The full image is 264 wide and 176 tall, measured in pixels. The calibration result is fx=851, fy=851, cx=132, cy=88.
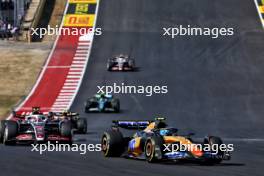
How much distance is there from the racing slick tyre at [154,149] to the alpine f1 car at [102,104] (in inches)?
937

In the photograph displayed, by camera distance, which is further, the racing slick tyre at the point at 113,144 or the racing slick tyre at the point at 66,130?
the racing slick tyre at the point at 66,130

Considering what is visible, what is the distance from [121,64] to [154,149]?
36361 millimetres

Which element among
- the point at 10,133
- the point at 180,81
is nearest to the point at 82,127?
the point at 10,133

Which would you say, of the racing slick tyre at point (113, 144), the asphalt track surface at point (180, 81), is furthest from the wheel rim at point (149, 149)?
the racing slick tyre at point (113, 144)

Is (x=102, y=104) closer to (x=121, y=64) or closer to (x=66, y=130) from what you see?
(x=121, y=64)

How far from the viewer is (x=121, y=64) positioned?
57.5 meters

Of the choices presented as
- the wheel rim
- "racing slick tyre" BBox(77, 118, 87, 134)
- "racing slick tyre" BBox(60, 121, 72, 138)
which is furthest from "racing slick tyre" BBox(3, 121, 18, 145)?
the wheel rim

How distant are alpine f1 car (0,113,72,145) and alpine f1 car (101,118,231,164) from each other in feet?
17.0

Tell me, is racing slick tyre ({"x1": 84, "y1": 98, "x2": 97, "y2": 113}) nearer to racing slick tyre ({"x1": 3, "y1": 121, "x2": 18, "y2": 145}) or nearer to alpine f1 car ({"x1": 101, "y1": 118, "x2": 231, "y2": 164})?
racing slick tyre ({"x1": 3, "y1": 121, "x2": 18, "y2": 145})

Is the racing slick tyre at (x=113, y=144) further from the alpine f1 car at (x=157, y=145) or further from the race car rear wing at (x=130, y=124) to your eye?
the race car rear wing at (x=130, y=124)

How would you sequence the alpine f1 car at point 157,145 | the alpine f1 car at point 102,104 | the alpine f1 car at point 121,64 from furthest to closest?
the alpine f1 car at point 121,64 → the alpine f1 car at point 102,104 → the alpine f1 car at point 157,145

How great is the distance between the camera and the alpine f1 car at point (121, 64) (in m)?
57.5

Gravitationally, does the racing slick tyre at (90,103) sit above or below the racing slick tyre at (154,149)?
above

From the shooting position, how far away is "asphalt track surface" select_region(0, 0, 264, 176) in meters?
20.9
